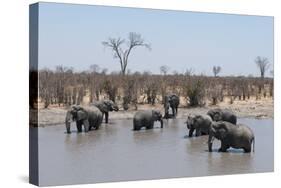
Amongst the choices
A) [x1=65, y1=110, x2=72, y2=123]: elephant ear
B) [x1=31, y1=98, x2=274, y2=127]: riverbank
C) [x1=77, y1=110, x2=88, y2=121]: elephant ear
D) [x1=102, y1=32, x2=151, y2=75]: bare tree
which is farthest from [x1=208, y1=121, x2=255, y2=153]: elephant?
[x1=65, y1=110, x2=72, y2=123]: elephant ear

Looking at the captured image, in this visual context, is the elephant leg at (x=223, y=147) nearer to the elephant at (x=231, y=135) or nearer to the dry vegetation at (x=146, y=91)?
the elephant at (x=231, y=135)

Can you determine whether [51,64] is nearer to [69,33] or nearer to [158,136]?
[69,33]

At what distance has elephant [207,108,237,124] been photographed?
634 inches

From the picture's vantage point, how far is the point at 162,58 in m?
15.5

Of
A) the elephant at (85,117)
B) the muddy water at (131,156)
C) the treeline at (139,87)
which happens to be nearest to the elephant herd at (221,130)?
the muddy water at (131,156)

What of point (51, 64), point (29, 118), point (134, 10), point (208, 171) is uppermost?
→ point (134, 10)

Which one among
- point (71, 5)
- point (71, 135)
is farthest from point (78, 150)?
point (71, 5)

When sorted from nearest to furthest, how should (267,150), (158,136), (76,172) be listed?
(76,172) → (158,136) → (267,150)

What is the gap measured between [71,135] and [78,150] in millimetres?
352

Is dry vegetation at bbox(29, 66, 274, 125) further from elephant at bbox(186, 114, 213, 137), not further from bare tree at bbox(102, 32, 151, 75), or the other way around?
bare tree at bbox(102, 32, 151, 75)

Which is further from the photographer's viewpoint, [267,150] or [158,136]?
[267,150]

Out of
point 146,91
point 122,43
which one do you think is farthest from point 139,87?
point 122,43

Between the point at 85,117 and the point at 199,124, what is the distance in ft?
7.62

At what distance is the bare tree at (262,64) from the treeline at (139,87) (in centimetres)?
19
